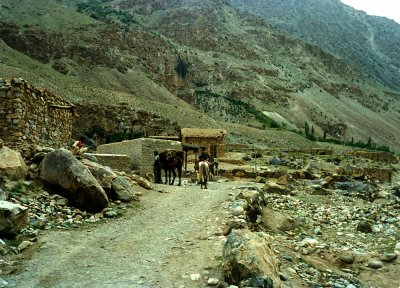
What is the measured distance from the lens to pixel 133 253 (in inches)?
308

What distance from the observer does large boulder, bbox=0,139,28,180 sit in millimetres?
9875

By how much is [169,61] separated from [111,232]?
127 metres

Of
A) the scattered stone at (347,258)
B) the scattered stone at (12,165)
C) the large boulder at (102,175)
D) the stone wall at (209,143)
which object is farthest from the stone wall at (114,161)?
the stone wall at (209,143)

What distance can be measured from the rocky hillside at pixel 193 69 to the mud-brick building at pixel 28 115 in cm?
5242

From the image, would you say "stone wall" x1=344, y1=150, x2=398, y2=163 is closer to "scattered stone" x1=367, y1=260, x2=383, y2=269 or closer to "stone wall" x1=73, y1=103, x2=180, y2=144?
"stone wall" x1=73, y1=103, x2=180, y2=144

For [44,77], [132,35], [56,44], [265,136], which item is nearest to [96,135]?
[44,77]

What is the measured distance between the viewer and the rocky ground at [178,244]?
6.72 metres

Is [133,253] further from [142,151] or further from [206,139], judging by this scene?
[206,139]

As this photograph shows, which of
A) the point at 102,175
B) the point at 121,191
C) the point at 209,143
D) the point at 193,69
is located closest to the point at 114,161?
the point at 121,191

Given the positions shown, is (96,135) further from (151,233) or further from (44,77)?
(151,233)

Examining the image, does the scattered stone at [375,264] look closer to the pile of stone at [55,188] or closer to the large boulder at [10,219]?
the pile of stone at [55,188]

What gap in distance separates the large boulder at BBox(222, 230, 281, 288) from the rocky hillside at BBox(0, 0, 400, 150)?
62.3 m

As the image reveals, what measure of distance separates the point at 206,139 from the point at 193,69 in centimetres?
9908

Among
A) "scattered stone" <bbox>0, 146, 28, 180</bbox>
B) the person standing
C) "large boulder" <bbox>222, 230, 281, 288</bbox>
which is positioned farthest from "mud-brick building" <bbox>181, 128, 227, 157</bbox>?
"large boulder" <bbox>222, 230, 281, 288</bbox>
